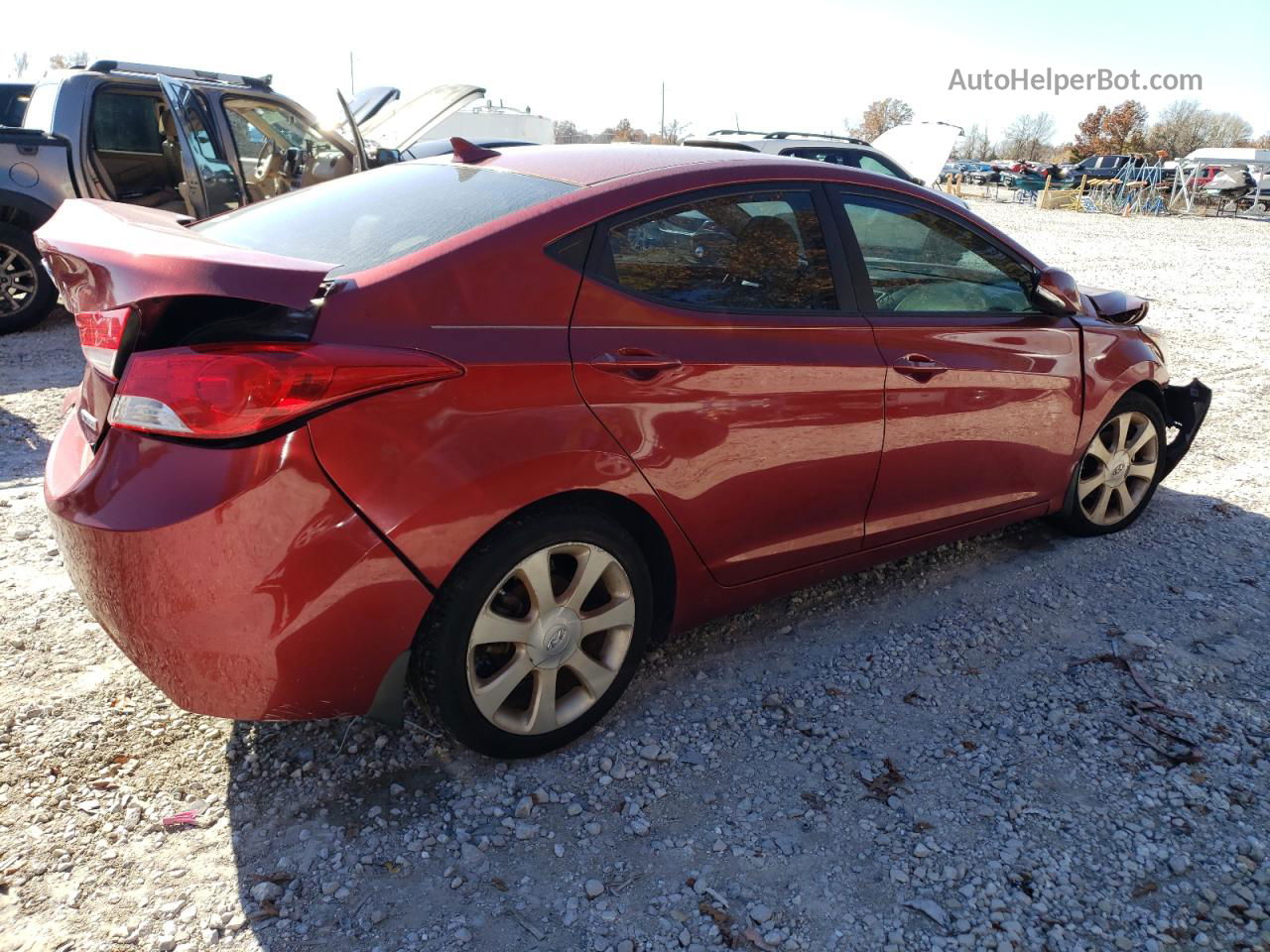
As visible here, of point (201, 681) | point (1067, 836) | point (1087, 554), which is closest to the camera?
point (201, 681)

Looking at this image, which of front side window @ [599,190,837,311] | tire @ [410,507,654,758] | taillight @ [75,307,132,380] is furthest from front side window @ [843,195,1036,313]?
taillight @ [75,307,132,380]

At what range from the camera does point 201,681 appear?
7.18 ft

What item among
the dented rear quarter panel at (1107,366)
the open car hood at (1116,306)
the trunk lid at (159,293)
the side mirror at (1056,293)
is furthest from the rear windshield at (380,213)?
the open car hood at (1116,306)

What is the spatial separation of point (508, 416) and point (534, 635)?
0.60m

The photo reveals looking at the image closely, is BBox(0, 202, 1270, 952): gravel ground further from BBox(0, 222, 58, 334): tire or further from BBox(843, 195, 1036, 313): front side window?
BBox(0, 222, 58, 334): tire

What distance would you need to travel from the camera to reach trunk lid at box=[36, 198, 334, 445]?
202 cm

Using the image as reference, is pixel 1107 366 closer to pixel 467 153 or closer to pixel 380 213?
pixel 467 153

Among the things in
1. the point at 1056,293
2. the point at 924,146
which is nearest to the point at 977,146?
the point at 924,146

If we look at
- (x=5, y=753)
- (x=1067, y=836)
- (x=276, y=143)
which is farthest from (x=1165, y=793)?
(x=276, y=143)

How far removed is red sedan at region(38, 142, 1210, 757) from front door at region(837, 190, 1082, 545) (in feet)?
0.05

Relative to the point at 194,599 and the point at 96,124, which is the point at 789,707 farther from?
the point at 96,124

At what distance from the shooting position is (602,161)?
292cm

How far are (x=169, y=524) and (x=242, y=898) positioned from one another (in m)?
0.88

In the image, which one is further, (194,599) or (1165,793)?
(1165,793)
